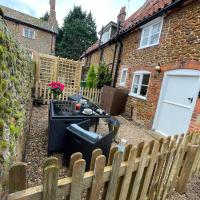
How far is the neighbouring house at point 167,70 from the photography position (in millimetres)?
4570

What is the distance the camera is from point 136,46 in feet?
25.5

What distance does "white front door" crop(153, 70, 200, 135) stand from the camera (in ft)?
14.8

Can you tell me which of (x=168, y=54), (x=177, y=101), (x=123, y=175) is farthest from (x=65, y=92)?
(x=123, y=175)

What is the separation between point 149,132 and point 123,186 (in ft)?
15.4

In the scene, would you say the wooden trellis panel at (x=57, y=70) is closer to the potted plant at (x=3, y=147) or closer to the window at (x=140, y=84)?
the window at (x=140, y=84)

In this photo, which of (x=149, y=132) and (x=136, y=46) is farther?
(x=136, y=46)

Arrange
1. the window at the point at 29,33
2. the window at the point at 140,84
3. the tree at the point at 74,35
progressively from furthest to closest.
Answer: the tree at the point at 74,35 → the window at the point at 29,33 → the window at the point at 140,84

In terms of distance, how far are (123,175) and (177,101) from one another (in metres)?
4.37

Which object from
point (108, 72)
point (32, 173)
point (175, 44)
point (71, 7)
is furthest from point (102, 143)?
point (71, 7)

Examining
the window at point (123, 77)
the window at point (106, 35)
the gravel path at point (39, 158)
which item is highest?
the window at point (106, 35)

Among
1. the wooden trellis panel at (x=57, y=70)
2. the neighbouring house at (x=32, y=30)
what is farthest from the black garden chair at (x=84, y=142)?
the neighbouring house at (x=32, y=30)

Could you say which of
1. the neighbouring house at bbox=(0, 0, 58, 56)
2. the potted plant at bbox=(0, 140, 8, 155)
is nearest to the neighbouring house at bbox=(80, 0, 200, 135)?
the potted plant at bbox=(0, 140, 8, 155)

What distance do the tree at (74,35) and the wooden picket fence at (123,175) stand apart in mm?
27543

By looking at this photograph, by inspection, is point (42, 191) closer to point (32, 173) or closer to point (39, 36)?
point (32, 173)
